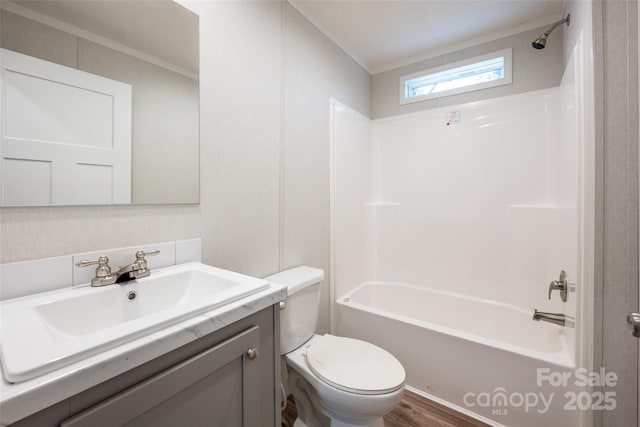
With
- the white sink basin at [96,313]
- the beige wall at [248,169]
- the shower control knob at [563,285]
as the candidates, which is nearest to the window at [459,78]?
the beige wall at [248,169]

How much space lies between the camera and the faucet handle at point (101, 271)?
2.90ft

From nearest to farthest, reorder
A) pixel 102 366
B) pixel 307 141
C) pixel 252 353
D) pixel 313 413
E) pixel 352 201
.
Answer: pixel 102 366 < pixel 252 353 < pixel 313 413 < pixel 307 141 < pixel 352 201

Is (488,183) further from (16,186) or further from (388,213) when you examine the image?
(16,186)

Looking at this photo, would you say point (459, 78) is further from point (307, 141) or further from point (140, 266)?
point (140, 266)

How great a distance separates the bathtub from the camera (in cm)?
139

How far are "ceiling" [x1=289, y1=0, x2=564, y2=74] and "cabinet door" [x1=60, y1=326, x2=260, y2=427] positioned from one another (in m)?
1.97

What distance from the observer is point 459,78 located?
2287 millimetres

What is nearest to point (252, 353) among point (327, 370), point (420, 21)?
point (327, 370)

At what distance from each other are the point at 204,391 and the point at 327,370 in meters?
0.71

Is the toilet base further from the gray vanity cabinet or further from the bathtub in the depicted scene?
the bathtub

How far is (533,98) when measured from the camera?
1960mm

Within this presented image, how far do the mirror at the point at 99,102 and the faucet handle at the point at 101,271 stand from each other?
0.66ft

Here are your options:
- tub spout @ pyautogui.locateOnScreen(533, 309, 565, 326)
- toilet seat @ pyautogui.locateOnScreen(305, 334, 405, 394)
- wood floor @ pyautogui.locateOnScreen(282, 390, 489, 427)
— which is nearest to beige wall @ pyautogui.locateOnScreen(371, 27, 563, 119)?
tub spout @ pyautogui.locateOnScreen(533, 309, 565, 326)

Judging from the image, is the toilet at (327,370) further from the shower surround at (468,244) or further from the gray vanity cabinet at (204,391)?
the shower surround at (468,244)
